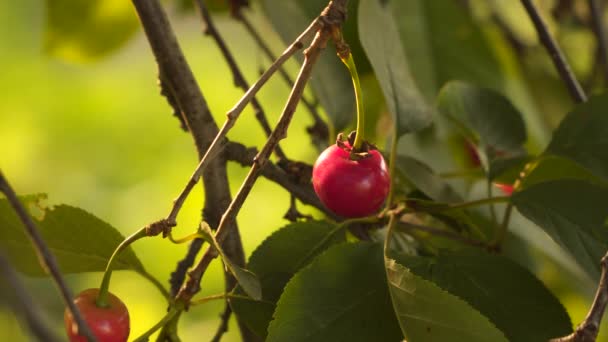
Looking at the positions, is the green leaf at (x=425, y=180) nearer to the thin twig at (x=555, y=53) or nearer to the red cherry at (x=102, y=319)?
the thin twig at (x=555, y=53)

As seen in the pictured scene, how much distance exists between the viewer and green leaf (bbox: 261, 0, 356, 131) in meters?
0.68

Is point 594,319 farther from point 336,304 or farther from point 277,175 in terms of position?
point 277,175

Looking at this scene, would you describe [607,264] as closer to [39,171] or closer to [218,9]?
[218,9]

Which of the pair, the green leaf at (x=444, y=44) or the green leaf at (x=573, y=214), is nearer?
the green leaf at (x=573, y=214)

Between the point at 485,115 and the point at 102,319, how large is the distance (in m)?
0.34

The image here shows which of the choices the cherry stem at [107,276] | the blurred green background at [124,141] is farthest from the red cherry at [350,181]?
the blurred green background at [124,141]

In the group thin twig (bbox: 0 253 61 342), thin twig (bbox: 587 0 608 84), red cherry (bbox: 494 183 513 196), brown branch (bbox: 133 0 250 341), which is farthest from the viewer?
thin twig (bbox: 587 0 608 84)

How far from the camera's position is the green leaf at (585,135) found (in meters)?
0.59

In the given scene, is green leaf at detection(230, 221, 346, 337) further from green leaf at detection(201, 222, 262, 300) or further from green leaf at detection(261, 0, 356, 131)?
green leaf at detection(261, 0, 356, 131)

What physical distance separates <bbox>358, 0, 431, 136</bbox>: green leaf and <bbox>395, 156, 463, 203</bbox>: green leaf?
0.9 inches

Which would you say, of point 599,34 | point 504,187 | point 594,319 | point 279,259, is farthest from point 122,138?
point 594,319

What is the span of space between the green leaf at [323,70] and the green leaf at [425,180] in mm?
86

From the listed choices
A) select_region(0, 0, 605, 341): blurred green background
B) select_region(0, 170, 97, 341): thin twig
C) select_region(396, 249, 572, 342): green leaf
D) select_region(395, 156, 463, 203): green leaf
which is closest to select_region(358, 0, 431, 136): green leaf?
select_region(395, 156, 463, 203): green leaf

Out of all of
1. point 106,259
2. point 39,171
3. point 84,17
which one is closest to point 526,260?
point 106,259
